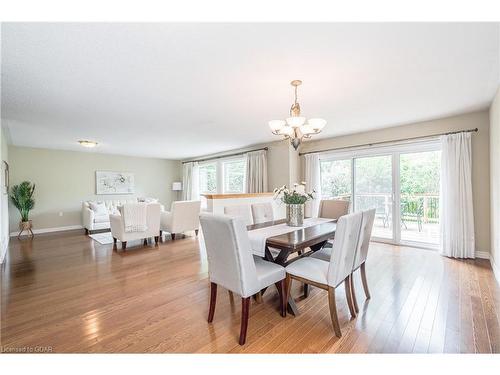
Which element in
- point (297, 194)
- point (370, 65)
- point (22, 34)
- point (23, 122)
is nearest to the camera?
point (22, 34)

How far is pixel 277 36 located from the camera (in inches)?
66.8

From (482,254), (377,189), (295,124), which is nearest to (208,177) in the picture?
(377,189)

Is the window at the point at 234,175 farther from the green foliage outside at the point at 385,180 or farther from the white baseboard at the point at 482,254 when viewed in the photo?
the white baseboard at the point at 482,254

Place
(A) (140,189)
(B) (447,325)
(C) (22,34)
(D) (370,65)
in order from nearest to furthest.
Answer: (C) (22,34), (B) (447,325), (D) (370,65), (A) (140,189)

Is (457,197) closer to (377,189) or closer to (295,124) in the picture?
(377,189)

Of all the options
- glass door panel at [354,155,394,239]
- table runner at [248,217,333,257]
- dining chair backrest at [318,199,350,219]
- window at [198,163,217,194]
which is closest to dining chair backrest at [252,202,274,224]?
table runner at [248,217,333,257]

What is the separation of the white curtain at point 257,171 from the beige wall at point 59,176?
4384 mm

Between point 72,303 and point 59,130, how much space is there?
11.6 ft

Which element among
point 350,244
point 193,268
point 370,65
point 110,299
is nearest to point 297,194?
point 350,244

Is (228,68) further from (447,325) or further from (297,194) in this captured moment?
(447,325)

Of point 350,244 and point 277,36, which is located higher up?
point 277,36

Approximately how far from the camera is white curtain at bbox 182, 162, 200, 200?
317 inches

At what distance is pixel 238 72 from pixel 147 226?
3.74 m

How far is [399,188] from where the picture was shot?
4387 mm
